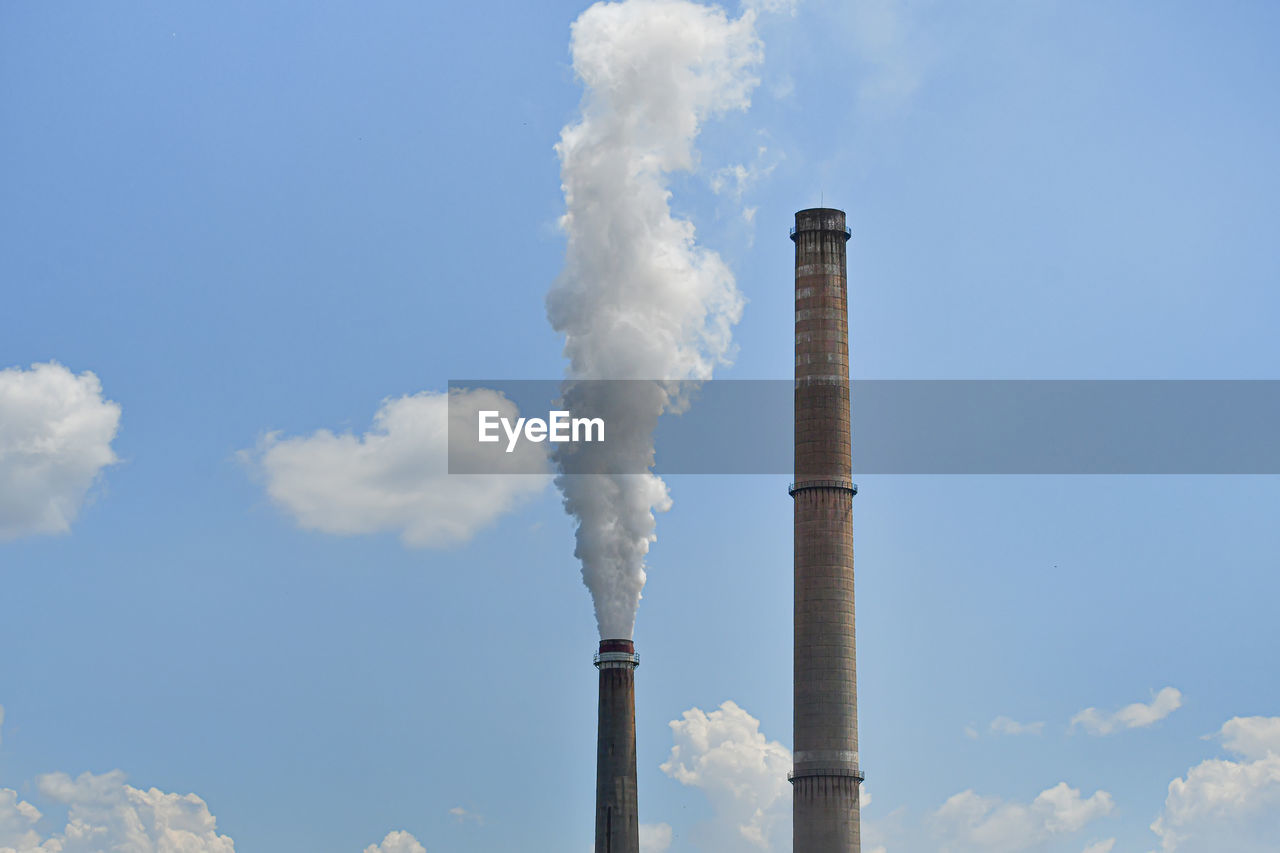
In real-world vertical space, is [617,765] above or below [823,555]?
below

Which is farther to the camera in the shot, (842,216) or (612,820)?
(842,216)

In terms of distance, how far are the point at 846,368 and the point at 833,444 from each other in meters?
3.12

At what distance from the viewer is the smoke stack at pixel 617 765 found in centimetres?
6681

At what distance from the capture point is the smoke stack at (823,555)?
2645 inches

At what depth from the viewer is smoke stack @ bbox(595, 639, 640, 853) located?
219ft

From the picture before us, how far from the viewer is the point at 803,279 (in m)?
71.8

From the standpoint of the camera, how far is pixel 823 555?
68.9 meters

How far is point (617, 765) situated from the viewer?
66.9m

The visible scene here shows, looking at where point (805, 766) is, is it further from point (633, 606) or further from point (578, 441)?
point (578, 441)

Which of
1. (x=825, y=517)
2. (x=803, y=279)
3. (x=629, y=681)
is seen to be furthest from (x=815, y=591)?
(x=803, y=279)

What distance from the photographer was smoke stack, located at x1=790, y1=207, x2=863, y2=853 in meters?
67.2

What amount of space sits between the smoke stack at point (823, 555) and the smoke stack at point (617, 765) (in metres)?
6.00

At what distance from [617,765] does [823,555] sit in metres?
10.7

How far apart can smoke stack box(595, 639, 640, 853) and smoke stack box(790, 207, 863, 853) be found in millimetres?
6004
